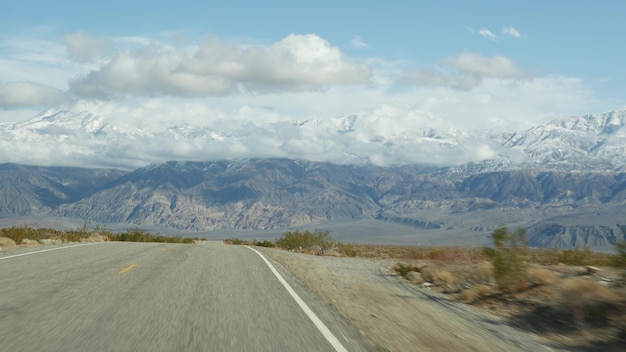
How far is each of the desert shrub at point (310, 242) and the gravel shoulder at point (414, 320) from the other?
84.5ft

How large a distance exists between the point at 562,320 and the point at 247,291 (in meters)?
6.25

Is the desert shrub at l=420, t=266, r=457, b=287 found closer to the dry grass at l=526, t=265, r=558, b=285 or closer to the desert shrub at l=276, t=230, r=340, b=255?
the dry grass at l=526, t=265, r=558, b=285

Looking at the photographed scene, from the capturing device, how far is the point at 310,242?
4525 centimetres

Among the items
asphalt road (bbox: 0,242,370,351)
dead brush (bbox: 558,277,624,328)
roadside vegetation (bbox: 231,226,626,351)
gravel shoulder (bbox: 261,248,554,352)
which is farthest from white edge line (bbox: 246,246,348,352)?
dead brush (bbox: 558,277,624,328)

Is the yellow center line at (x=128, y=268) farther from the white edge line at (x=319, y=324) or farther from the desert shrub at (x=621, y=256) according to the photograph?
the desert shrub at (x=621, y=256)

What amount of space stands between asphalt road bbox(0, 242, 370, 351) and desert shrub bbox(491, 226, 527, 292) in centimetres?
517

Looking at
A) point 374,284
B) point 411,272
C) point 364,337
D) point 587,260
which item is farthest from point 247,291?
point 587,260

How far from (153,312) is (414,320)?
458 cm

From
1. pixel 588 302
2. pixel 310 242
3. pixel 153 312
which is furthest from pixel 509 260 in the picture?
pixel 310 242

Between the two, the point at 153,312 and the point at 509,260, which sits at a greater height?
the point at 509,260

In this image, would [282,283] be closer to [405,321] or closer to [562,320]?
[405,321]

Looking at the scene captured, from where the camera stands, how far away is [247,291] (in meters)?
12.3

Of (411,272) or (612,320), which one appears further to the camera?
(411,272)

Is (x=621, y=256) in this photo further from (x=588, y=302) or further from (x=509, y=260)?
(x=509, y=260)
